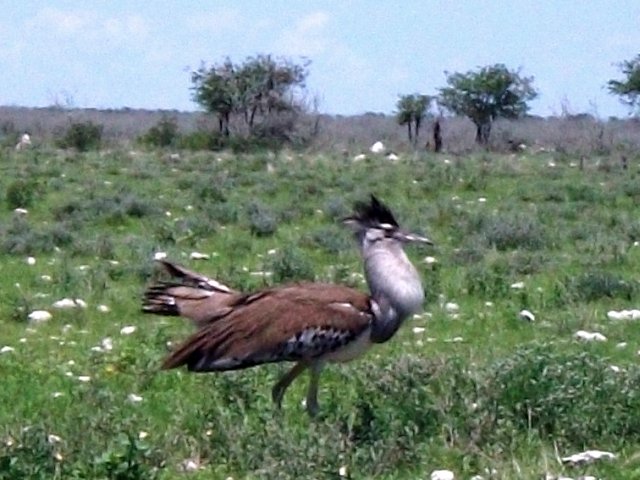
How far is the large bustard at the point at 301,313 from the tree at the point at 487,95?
35.0 m

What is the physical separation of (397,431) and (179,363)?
1095mm

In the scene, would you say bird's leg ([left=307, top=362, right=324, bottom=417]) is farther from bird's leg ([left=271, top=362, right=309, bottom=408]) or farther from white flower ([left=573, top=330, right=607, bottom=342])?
white flower ([left=573, top=330, right=607, bottom=342])

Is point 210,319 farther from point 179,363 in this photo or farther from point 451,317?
point 451,317

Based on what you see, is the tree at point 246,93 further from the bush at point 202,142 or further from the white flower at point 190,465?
the white flower at point 190,465

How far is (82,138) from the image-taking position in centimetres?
3706

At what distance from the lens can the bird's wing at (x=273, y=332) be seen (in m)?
7.80

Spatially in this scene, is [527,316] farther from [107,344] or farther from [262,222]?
[262,222]

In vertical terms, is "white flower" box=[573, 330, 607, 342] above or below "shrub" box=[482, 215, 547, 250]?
above

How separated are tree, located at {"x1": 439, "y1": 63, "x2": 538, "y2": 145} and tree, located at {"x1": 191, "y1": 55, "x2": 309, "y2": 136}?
451cm

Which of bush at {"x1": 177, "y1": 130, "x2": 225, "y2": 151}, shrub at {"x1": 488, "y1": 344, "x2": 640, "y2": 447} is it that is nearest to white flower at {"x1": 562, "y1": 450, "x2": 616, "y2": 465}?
shrub at {"x1": 488, "y1": 344, "x2": 640, "y2": 447}

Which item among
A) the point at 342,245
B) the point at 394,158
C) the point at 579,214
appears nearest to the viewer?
the point at 342,245

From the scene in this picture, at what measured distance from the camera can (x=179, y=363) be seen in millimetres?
7855

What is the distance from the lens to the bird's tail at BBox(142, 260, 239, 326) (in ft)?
26.8

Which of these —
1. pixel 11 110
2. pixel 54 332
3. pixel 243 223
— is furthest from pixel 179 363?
pixel 11 110
